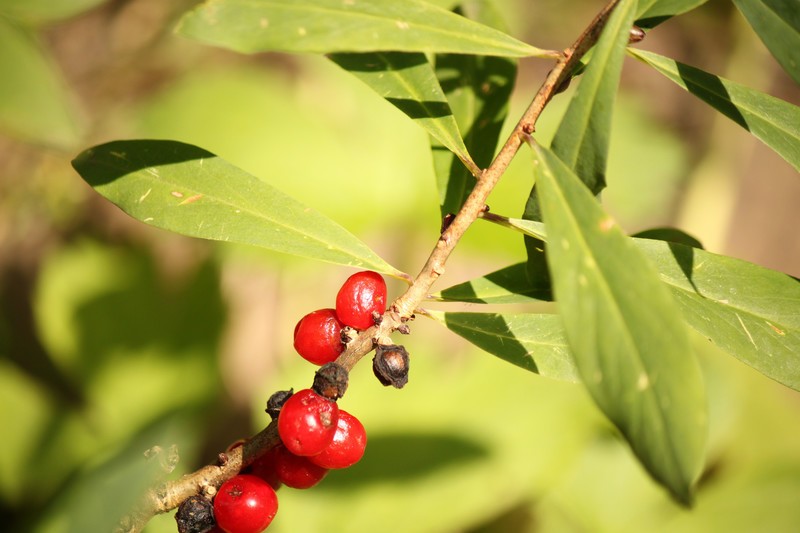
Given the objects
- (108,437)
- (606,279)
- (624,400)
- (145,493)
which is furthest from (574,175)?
(108,437)

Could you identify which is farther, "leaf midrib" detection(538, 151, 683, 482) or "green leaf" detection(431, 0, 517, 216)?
"green leaf" detection(431, 0, 517, 216)

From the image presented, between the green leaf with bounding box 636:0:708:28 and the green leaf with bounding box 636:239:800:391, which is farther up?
the green leaf with bounding box 636:0:708:28

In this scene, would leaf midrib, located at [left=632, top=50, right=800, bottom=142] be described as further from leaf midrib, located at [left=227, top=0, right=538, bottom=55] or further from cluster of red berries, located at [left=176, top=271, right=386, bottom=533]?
cluster of red berries, located at [left=176, top=271, right=386, bottom=533]

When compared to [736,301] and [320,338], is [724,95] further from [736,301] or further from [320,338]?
[320,338]

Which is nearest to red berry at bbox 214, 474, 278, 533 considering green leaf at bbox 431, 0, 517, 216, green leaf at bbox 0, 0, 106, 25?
green leaf at bbox 431, 0, 517, 216

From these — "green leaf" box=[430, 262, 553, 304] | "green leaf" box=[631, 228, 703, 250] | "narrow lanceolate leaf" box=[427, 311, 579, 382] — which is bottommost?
"narrow lanceolate leaf" box=[427, 311, 579, 382]

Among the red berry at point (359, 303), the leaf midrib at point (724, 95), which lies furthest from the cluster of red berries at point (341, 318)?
the leaf midrib at point (724, 95)

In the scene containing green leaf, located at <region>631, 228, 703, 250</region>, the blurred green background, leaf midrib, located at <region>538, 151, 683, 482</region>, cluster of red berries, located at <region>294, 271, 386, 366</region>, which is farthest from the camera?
the blurred green background
